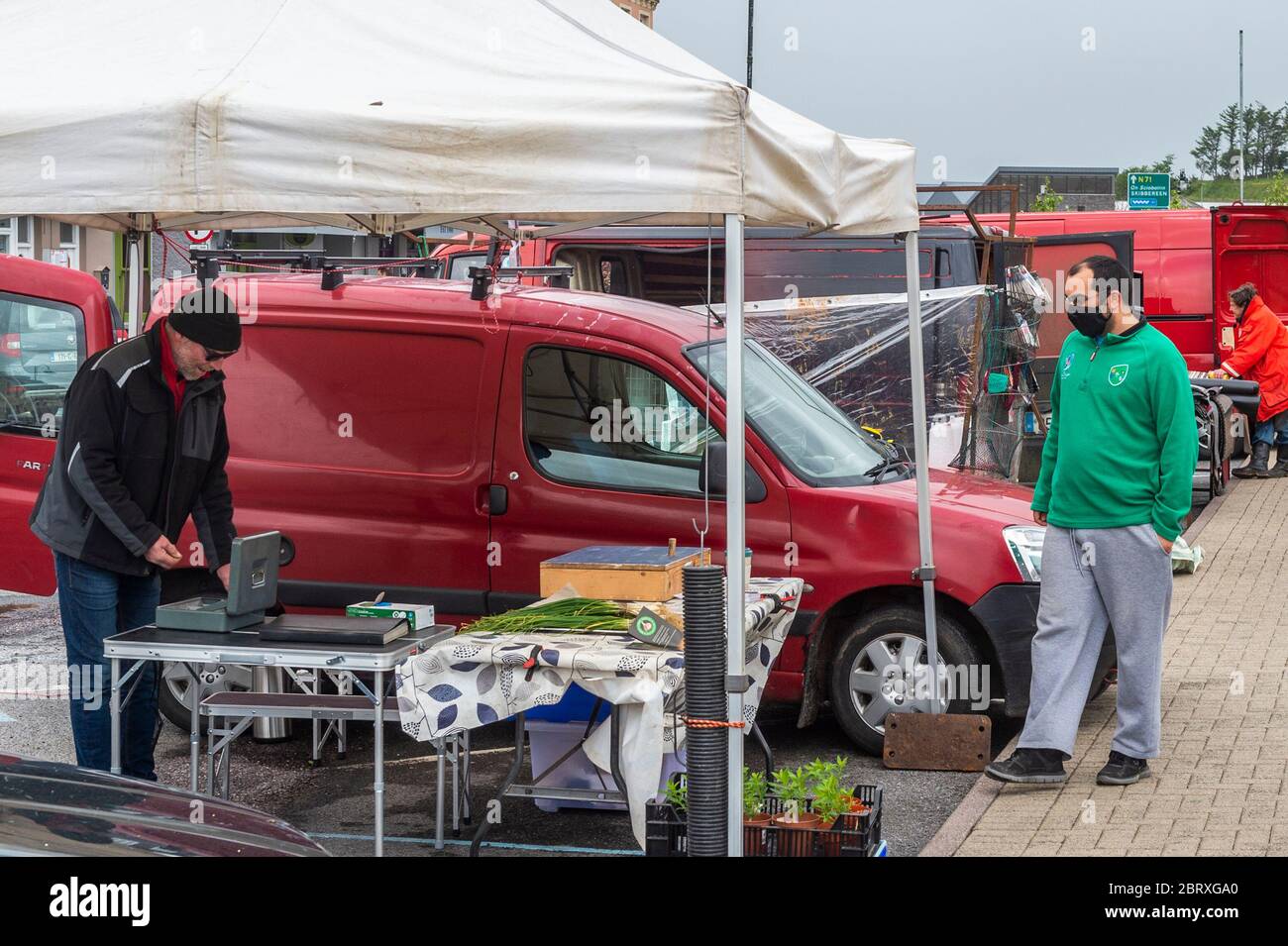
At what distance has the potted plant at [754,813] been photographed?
4.64m

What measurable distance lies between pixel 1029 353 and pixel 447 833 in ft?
25.7

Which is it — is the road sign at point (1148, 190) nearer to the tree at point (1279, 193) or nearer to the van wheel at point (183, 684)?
the tree at point (1279, 193)

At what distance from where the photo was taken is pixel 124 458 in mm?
5656

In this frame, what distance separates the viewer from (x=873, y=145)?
6.03 metres

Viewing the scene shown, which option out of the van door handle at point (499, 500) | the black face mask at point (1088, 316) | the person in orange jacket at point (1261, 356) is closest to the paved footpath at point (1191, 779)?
the black face mask at point (1088, 316)

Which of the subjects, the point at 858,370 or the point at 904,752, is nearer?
the point at 904,752

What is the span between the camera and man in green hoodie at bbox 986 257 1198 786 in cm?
600

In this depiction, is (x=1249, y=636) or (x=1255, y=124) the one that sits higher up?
(x=1255, y=124)

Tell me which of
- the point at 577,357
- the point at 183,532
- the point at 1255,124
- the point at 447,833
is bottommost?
the point at 447,833

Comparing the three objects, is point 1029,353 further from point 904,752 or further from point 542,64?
point 542,64

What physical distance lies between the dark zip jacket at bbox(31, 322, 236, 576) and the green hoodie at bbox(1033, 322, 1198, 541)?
335 centimetres

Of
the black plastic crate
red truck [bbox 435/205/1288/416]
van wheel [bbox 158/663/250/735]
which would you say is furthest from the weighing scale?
red truck [bbox 435/205/1288/416]

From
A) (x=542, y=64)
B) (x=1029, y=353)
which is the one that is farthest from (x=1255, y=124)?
(x=542, y=64)
